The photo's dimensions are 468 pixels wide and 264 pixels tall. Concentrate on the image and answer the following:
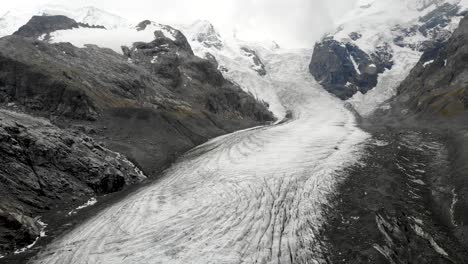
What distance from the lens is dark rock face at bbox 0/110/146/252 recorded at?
66.3ft

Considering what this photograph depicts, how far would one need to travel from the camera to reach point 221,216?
2184cm

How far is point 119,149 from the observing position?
3762 cm

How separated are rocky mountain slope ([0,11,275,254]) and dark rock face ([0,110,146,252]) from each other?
7 cm

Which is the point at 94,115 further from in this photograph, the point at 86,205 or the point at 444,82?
the point at 444,82

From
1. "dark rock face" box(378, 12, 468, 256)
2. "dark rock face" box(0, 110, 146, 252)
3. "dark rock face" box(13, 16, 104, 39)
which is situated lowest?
"dark rock face" box(378, 12, 468, 256)

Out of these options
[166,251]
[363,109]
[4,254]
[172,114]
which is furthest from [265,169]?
[363,109]

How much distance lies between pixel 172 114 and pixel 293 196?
3577cm

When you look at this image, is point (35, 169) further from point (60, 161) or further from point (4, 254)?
point (4, 254)

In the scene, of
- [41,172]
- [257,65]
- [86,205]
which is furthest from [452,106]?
[257,65]

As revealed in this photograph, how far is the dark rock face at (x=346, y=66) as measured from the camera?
166750mm

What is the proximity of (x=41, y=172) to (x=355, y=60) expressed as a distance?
565 ft

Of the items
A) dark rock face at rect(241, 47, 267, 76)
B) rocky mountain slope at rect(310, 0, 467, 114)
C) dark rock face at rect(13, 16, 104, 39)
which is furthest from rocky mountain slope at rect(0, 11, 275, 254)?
dark rock face at rect(241, 47, 267, 76)

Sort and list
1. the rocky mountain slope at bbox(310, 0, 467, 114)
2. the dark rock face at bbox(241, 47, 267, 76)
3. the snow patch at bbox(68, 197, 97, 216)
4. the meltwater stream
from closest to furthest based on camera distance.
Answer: the meltwater stream → the snow patch at bbox(68, 197, 97, 216) → the rocky mountain slope at bbox(310, 0, 467, 114) → the dark rock face at bbox(241, 47, 267, 76)

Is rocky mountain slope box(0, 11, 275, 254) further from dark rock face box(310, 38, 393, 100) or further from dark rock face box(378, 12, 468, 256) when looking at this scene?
dark rock face box(310, 38, 393, 100)
